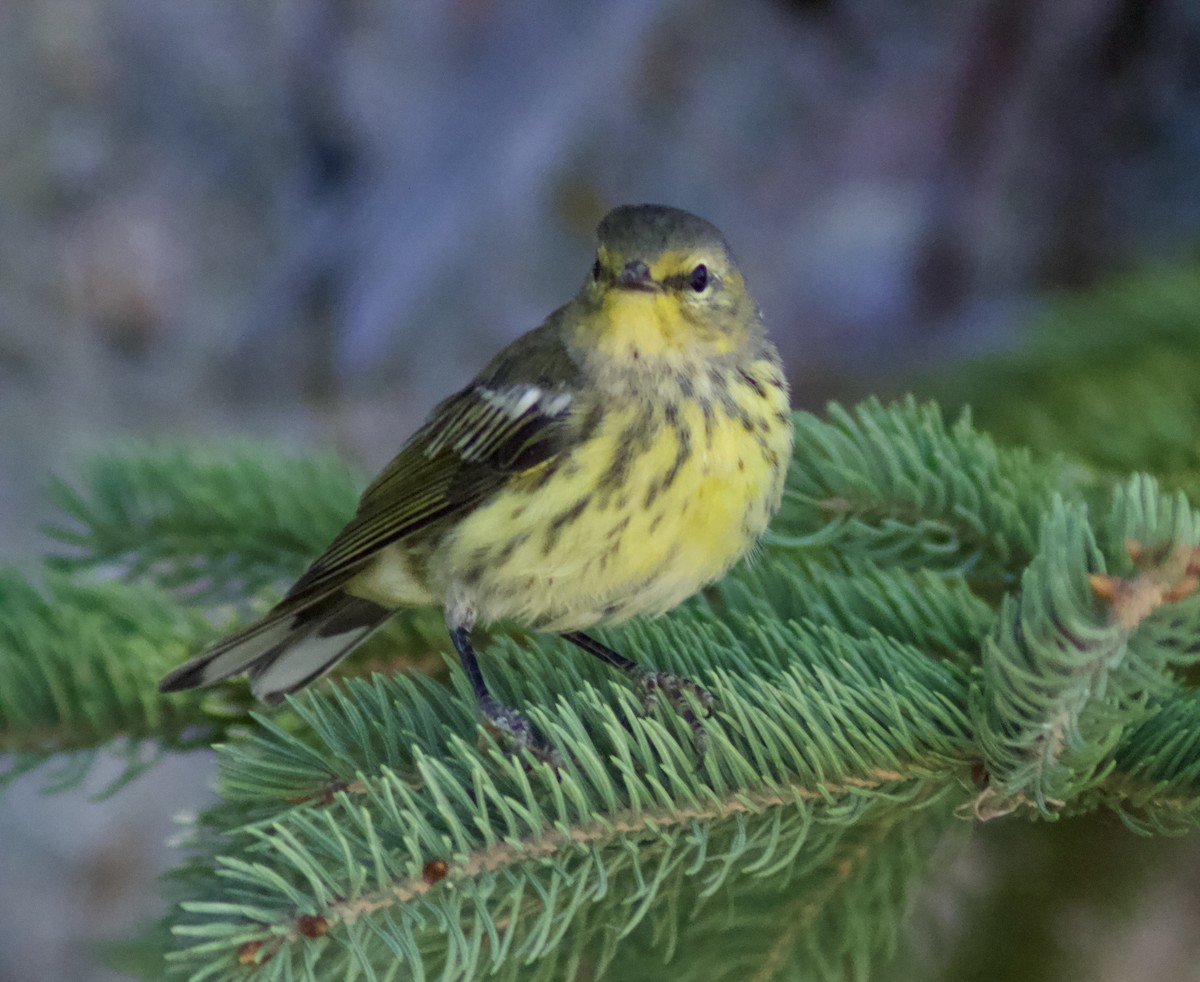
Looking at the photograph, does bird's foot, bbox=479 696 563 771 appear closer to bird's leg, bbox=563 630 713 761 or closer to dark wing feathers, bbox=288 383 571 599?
bird's leg, bbox=563 630 713 761

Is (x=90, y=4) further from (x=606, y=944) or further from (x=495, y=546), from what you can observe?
(x=606, y=944)

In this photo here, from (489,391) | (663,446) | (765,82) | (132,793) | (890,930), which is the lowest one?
(890,930)

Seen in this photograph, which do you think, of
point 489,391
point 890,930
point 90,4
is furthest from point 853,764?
point 90,4

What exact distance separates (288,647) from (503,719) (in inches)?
15.5

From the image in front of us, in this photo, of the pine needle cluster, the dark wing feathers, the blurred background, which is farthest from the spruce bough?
the blurred background

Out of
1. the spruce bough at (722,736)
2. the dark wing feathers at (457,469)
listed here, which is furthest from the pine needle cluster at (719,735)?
the dark wing feathers at (457,469)

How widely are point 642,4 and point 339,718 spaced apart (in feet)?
6.81

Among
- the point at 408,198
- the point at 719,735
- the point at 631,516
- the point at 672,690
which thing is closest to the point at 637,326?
the point at 631,516

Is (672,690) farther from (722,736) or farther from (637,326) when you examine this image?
(637,326)

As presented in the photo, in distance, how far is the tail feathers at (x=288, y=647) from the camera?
1.03m

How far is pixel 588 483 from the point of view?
1.07 m

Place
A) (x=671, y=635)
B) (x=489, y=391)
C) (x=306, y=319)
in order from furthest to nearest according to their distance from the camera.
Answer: (x=306, y=319), (x=489, y=391), (x=671, y=635)

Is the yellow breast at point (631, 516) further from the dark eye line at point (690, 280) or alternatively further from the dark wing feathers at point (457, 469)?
the dark eye line at point (690, 280)

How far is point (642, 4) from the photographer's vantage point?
8.23 ft
